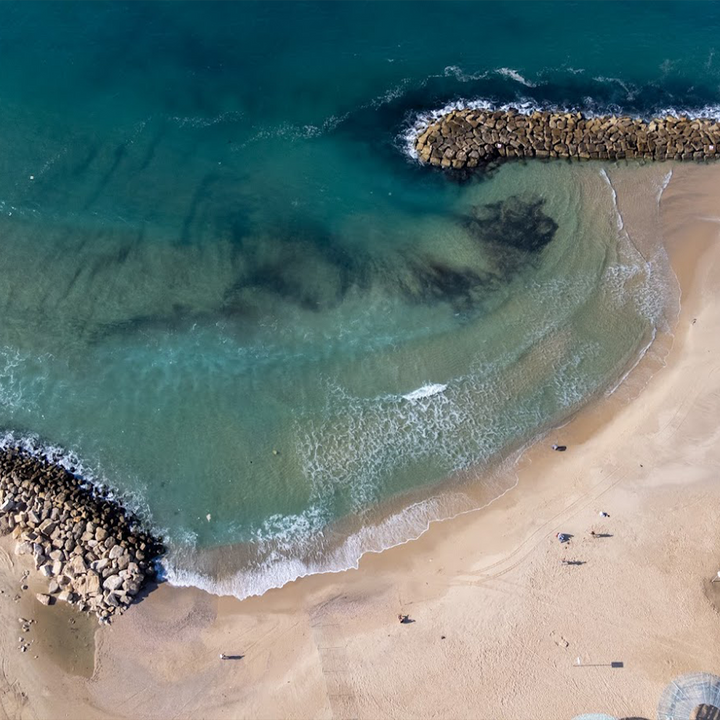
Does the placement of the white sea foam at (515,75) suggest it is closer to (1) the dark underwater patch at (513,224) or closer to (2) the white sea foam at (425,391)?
(1) the dark underwater patch at (513,224)

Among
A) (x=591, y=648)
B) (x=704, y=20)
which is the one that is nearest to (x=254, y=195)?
(x=591, y=648)

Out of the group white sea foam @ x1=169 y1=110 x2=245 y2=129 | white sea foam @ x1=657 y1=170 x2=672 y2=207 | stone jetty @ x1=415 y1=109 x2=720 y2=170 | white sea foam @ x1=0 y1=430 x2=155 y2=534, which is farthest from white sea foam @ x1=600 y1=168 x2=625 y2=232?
white sea foam @ x1=0 y1=430 x2=155 y2=534

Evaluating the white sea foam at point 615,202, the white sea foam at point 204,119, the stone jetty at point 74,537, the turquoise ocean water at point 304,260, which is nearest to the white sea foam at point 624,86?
the turquoise ocean water at point 304,260

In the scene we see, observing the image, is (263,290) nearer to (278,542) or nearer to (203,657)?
(278,542)

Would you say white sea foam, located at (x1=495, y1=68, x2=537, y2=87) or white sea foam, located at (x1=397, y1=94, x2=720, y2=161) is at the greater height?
white sea foam, located at (x1=495, y1=68, x2=537, y2=87)

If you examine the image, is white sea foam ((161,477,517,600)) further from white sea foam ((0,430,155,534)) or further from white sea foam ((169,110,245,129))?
white sea foam ((169,110,245,129))
